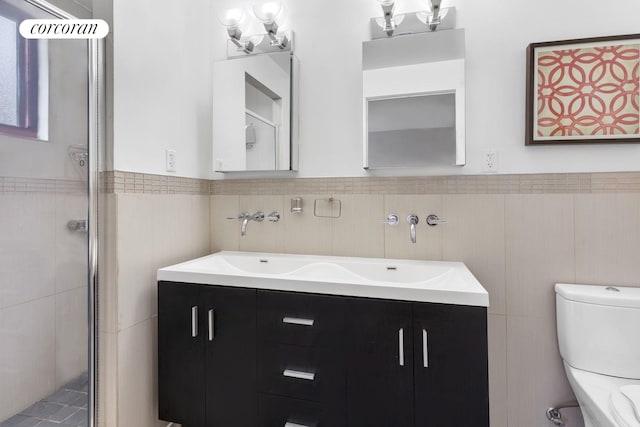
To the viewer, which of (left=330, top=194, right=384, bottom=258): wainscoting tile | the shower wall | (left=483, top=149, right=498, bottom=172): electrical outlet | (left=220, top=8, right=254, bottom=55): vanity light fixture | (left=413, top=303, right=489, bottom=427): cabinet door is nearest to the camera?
(left=413, top=303, right=489, bottom=427): cabinet door

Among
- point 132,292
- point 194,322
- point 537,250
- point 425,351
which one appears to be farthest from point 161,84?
point 537,250

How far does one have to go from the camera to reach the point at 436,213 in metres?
1.55

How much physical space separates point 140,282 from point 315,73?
4.21 feet

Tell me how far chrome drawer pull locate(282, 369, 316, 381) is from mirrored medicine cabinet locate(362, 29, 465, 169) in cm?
93

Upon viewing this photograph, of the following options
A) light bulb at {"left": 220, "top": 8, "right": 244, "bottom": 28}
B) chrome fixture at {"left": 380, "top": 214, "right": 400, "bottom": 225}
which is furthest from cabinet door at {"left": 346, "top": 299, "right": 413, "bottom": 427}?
light bulb at {"left": 220, "top": 8, "right": 244, "bottom": 28}

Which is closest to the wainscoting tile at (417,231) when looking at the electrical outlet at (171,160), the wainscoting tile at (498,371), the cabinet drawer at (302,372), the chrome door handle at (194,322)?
the wainscoting tile at (498,371)

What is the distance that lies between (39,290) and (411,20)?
1.91 m

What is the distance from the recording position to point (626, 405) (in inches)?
38.5

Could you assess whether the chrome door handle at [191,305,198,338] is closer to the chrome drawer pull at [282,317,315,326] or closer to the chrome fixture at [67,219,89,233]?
the chrome drawer pull at [282,317,315,326]

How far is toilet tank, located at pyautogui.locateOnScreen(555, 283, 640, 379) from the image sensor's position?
3.95 ft

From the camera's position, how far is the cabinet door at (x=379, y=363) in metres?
1.11

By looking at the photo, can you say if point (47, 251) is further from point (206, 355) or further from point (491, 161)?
point (491, 161)

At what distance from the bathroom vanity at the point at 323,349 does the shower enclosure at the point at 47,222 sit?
0.31 meters

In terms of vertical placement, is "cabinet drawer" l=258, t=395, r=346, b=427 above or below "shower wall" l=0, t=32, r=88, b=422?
below
